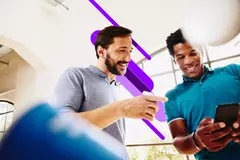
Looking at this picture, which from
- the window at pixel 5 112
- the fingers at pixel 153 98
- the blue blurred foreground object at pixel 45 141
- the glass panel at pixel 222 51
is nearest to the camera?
the blue blurred foreground object at pixel 45 141

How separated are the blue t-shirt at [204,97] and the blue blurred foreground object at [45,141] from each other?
0.88 metres

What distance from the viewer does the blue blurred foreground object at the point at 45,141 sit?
28 centimetres

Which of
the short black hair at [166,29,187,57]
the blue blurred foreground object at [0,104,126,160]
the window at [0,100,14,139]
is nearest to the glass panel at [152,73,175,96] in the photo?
the short black hair at [166,29,187,57]

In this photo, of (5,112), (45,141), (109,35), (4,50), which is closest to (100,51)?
(109,35)

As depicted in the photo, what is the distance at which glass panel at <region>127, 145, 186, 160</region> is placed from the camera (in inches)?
117

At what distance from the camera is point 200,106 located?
1074 millimetres

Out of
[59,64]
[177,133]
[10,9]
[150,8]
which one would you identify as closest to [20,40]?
[10,9]

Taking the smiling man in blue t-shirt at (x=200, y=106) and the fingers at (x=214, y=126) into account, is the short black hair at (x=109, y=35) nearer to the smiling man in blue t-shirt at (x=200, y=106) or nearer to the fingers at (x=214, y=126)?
the smiling man in blue t-shirt at (x=200, y=106)

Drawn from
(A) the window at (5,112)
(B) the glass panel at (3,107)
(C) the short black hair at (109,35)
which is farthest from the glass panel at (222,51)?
(B) the glass panel at (3,107)

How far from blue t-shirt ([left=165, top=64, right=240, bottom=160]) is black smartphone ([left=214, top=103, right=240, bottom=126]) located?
0.69 feet

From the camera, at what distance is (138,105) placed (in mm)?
710

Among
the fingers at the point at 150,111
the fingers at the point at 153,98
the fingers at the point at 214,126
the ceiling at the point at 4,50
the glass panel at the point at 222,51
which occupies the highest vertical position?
the ceiling at the point at 4,50

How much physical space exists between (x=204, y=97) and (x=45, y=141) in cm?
101

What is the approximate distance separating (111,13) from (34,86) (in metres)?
1.61
